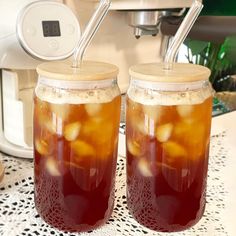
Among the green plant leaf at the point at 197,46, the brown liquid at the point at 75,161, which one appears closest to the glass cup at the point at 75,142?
the brown liquid at the point at 75,161

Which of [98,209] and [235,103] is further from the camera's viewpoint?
[235,103]

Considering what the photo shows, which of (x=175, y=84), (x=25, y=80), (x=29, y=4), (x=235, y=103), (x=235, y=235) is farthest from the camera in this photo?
(x=235, y=103)

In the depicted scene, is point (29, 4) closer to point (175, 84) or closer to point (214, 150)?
point (175, 84)

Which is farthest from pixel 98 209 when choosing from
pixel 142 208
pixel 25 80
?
pixel 25 80

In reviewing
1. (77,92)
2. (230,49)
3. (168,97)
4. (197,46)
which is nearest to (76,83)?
Answer: (77,92)

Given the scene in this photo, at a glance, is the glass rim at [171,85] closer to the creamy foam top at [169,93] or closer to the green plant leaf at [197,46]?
the creamy foam top at [169,93]

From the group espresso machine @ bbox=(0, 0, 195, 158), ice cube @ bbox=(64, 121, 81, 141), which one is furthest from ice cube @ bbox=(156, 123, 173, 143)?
espresso machine @ bbox=(0, 0, 195, 158)

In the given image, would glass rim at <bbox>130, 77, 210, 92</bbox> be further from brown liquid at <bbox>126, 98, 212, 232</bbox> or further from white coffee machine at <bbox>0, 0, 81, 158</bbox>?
white coffee machine at <bbox>0, 0, 81, 158</bbox>

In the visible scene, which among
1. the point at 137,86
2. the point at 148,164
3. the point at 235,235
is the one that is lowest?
the point at 235,235
